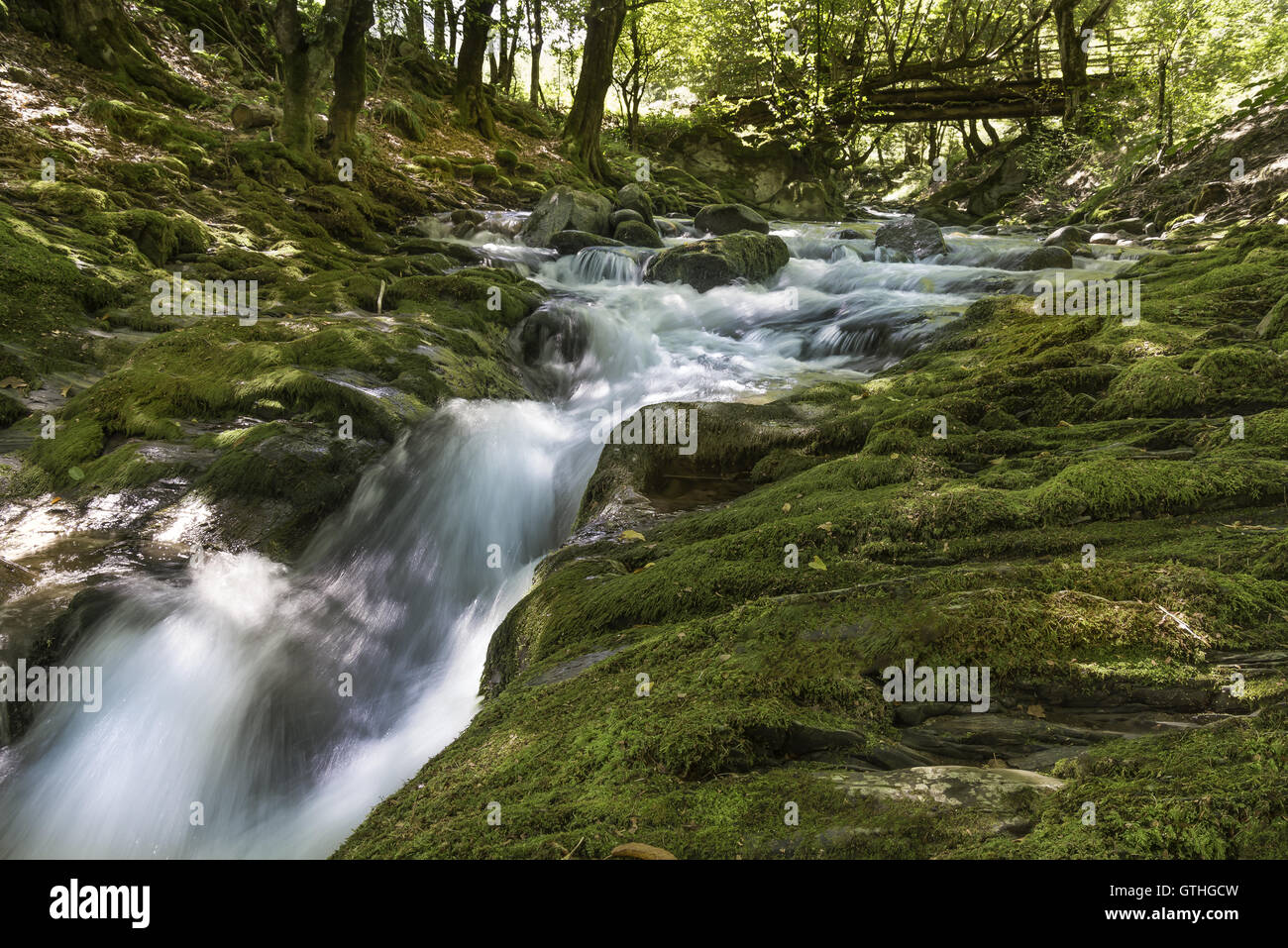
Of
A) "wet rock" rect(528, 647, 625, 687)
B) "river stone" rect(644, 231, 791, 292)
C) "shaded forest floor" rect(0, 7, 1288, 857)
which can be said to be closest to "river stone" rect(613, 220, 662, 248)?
"river stone" rect(644, 231, 791, 292)

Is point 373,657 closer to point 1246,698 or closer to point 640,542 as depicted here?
point 640,542

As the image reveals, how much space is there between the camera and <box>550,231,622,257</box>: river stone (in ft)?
51.9

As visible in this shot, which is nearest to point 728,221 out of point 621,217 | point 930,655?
point 621,217

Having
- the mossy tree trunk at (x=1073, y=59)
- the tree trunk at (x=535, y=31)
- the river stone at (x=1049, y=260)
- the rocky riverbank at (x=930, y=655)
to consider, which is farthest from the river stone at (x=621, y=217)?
the mossy tree trunk at (x=1073, y=59)

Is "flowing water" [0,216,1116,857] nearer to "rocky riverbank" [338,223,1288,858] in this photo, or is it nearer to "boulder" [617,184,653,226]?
"rocky riverbank" [338,223,1288,858]

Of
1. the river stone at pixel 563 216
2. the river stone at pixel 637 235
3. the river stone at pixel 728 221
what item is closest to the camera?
the river stone at pixel 563 216

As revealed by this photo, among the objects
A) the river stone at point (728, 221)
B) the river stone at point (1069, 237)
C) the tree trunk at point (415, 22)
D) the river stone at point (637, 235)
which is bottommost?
the river stone at point (1069, 237)

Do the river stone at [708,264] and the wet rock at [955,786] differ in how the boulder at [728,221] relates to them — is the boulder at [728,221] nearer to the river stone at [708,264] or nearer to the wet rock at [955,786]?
the river stone at [708,264]

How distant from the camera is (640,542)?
4434mm

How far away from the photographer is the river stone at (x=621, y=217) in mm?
17609

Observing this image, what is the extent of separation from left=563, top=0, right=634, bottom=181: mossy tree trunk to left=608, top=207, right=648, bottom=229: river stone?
472 cm

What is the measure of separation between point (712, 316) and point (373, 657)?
974 cm

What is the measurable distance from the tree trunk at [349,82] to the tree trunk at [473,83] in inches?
371
